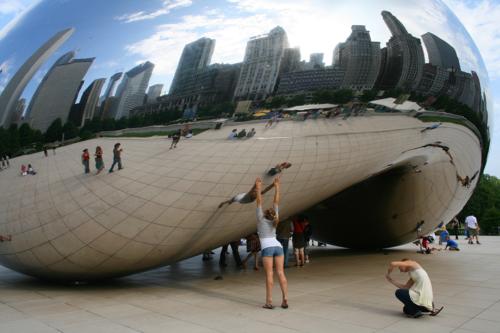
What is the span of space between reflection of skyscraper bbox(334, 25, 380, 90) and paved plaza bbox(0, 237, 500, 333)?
2.72 m

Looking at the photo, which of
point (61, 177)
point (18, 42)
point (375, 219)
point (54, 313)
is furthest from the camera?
point (375, 219)

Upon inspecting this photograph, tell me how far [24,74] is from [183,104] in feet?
7.26

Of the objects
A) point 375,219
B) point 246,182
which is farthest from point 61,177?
point 375,219

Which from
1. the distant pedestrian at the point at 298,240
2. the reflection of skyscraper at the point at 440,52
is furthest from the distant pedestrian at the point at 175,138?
the distant pedestrian at the point at 298,240

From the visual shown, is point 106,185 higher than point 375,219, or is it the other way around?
point 106,185

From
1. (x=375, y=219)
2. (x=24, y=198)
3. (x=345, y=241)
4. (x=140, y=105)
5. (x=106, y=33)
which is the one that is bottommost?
(x=345, y=241)

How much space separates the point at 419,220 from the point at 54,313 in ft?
23.7

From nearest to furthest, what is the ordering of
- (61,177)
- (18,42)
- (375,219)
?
(61,177)
(18,42)
(375,219)

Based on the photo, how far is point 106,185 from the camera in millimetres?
5195

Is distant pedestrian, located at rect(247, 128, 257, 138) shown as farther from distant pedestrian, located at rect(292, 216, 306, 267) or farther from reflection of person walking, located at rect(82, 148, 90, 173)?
distant pedestrian, located at rect(292, 216, 306, 267)

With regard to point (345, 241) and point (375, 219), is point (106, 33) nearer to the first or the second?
point (375, 219)

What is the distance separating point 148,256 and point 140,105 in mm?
1926

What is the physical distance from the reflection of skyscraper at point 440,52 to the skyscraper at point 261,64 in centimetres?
237

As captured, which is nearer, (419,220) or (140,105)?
(140,105)
